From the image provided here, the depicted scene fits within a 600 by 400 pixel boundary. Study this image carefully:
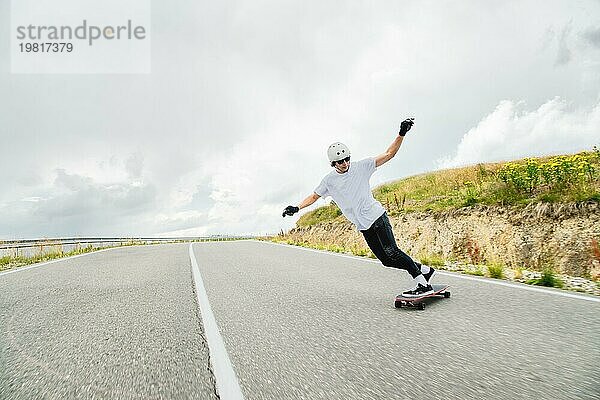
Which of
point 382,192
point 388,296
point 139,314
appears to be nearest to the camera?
point 139,314

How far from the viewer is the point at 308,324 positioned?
4965 millimetres

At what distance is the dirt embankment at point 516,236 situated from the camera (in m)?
12.0

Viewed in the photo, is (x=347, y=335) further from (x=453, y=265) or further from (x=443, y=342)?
(x=453, y=265)

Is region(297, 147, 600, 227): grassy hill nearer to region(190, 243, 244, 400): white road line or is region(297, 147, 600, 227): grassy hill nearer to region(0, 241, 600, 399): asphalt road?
region(0, 241, 600, 399): asphalt road

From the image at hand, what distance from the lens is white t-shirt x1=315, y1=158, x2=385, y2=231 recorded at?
19.2 ft

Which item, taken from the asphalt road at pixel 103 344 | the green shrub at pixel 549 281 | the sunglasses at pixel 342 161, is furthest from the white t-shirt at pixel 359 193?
the green shrub at pixel 549 281

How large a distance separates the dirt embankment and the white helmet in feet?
17.7

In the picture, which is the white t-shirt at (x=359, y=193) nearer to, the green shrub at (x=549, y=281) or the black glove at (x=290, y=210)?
the black glove at (x=290, y=210)

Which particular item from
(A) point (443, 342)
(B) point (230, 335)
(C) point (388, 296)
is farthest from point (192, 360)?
(C) point (388, 296)

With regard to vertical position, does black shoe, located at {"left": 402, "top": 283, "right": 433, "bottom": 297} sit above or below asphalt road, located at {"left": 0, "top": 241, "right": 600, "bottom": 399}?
above

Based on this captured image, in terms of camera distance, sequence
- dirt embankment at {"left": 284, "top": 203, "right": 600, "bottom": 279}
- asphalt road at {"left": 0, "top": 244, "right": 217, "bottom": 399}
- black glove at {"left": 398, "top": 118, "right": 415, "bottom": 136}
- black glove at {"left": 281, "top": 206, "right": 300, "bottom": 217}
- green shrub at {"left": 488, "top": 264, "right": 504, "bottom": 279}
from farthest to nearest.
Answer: dirt embankment at {"left": 284, "top": 203, "right": 600, "bottom": 279} < green shrub at {"left": 488, "top": 264, "right": 504, "bottom": 279} < black glove at {"left": 281, "top": 206, "right": 300, "bottom": 217} < black glove at {"left": 398, "top": 118, "right": 415, "bottom": 136} < asphalt road at {"left": 0, "top": 244, "right": 217, "bottom": 399}

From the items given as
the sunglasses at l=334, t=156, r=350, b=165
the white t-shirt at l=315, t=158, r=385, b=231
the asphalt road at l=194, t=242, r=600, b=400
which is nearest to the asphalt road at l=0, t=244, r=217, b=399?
the asphalt road at l=194, t=242, r=600, b=400

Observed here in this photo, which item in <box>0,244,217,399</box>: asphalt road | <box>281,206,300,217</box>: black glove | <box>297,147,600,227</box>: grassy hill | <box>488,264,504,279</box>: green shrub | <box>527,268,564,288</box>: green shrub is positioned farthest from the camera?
<box>297,147,600,227</box>: grassy hill

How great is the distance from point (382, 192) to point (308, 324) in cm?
3031
